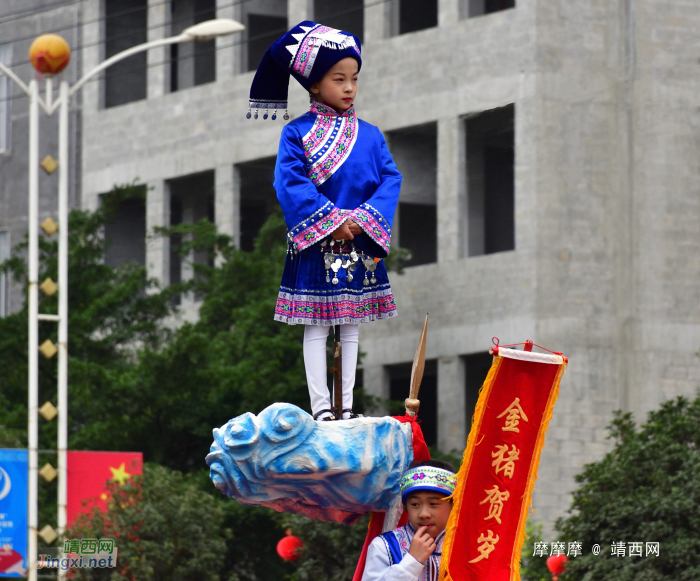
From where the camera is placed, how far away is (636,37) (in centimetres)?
2255

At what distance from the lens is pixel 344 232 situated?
846cm

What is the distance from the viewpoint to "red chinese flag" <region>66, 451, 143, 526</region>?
696 inches

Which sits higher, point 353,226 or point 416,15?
point 416,15

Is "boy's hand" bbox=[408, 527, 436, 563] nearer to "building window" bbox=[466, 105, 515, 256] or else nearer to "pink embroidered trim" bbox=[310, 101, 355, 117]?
"pink embroidered trim" bbox=[310, 101, 355, 117]

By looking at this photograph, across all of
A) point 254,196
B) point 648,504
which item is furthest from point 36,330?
point 254,196

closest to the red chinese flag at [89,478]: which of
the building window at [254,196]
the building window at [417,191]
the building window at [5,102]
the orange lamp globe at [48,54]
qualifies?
the orange lamp globe at [48,54]

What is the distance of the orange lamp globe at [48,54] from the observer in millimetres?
16359

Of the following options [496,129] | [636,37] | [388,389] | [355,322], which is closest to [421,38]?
[496,129]

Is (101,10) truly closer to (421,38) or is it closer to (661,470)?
(421,38)

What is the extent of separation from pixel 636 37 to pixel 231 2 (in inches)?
354

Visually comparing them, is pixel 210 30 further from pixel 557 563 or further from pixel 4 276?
pixel 4 276

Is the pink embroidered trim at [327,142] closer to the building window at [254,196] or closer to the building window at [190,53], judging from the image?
the building window at [254,196]

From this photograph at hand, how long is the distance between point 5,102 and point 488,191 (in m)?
12.1

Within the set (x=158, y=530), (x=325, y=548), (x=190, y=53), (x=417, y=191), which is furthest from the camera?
(x=190, y=53)
